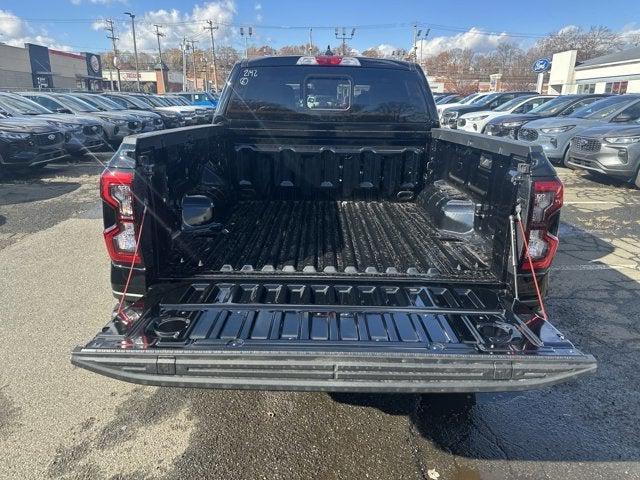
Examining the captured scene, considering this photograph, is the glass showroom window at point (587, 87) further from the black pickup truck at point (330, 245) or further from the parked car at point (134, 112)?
the black pickup truck at point (330, 245)

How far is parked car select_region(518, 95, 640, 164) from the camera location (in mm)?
10695

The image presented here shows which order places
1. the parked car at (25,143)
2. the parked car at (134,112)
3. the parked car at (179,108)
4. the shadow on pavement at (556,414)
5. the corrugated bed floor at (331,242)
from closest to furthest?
the shadow on pavement at (556,414)
the corrugated bed floor at (331,242)
the parked car at (25,143)
the parked car at (134,112)
the parked car at (179,108)

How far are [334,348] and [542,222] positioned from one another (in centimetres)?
135

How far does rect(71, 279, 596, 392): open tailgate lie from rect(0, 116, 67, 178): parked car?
9485 millimetres

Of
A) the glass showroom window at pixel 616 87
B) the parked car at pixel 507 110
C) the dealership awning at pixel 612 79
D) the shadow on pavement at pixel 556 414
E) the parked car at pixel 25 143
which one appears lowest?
the shadow on pavement at pixel 556 414

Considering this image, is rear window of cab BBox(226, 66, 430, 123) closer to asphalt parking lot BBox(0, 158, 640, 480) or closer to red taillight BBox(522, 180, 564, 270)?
red taillight BBox(522, 180, 564, 270)

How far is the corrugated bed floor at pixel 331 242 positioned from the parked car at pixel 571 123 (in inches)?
324

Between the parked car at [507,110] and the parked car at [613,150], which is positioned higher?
the parked car at [507,110]

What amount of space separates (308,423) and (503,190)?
6.12ft

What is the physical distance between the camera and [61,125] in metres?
11.6

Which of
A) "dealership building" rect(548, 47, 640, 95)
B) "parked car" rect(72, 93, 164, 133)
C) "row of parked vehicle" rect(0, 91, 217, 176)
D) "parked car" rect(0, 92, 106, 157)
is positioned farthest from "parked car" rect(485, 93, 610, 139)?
"dealership building" rect(548, 47, 640, 95)

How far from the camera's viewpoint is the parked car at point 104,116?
547 inches

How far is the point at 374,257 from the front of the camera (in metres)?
3.18

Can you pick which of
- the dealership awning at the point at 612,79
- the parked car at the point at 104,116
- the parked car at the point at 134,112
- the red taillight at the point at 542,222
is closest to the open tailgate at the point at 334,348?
the red taillight at the point at 542,222
